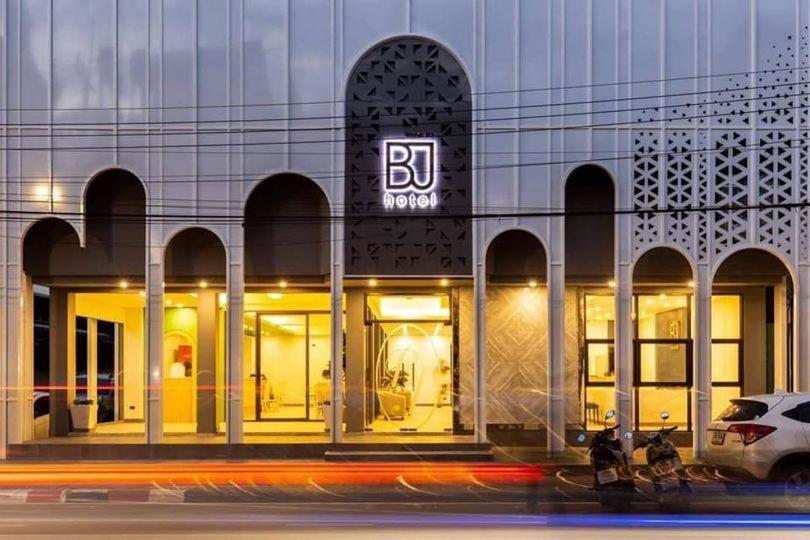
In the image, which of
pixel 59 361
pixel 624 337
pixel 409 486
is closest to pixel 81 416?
pixel 59 361

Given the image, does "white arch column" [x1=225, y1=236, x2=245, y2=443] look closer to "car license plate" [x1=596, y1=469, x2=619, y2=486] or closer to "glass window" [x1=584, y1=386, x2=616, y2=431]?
"glass window" [x1=584, y1=386, x2=616, y2=431]

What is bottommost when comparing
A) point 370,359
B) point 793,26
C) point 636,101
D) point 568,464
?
point 568,464

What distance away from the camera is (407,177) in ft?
55.6

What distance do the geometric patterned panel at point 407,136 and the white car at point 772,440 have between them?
6334mm

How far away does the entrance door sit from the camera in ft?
63.3

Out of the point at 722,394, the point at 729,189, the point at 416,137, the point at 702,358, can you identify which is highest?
the point at 416,137

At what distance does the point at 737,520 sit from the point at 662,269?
14599mm

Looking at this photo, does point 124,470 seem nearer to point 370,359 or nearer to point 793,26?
point 370,359

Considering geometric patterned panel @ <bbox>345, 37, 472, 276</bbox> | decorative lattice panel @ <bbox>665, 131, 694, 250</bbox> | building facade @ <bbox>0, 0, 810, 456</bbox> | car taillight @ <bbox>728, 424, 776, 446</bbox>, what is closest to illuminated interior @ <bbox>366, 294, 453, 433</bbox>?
building facade @ <bbox>0, 0, 810, 456</bbox>

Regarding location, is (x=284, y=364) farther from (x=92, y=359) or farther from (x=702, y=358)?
(x=702, y=358)

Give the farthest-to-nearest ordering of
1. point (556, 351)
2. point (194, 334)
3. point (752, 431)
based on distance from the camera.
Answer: point (194, 334), point (556, 351), point (752, 431)

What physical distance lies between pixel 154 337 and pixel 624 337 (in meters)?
9.03

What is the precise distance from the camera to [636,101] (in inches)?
667

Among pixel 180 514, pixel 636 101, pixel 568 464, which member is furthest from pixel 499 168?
pixel 180 514
